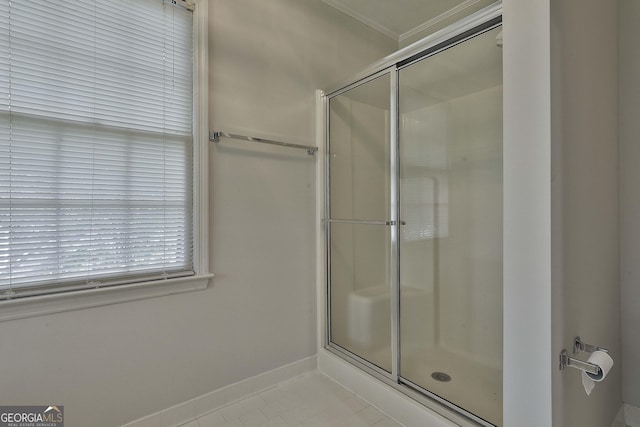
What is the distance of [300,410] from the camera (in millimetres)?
1772

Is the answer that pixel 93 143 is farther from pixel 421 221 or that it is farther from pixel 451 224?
pixel 451 224

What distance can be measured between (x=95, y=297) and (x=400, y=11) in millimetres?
2739

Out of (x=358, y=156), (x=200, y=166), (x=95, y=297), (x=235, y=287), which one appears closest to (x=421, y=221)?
(x=358, y=156)

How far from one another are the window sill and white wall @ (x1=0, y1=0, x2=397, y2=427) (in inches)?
1.4

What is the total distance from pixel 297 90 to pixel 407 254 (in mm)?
1308

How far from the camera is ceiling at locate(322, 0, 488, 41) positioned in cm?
233

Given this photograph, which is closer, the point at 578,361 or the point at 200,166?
the point at 578,361

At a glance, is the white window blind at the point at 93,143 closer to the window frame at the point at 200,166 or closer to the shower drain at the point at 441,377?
the window frame at the point at 200,166

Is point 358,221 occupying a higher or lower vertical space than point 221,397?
higher

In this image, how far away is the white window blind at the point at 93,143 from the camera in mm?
1306

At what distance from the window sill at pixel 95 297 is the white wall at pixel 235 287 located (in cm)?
4

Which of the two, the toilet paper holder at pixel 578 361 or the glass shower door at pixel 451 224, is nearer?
Result: the toilet paper holder at pixel 578 361

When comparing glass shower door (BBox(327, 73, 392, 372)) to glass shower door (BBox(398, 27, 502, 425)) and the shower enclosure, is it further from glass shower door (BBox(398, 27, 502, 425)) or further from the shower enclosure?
glass shower door (BBox(398, 27, 502, 425))

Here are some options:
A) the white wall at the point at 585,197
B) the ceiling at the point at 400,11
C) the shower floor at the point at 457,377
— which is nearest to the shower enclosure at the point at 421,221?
the shower floor at the point at 457,377
